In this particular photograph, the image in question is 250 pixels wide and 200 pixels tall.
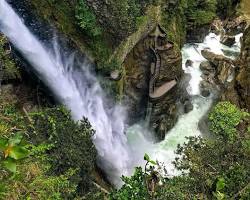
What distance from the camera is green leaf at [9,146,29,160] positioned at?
3.00m

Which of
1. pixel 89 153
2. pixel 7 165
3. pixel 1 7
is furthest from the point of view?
pixel 1 7

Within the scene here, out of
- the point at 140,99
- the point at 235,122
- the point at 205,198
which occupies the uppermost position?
the point at 140,99

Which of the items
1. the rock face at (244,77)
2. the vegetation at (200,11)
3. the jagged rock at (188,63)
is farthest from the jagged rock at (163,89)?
the vegetation at (200,11)

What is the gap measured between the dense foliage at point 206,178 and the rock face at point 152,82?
5.65 m

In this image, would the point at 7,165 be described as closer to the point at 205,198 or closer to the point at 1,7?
the point at 205,198

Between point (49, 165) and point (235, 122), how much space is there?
28.1 feet

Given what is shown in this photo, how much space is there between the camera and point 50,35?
14906 millimetres

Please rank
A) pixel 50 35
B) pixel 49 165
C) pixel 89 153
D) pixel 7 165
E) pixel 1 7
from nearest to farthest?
pixel 7 165
pixel 49 165
pixel 89 153
pixel 1 7
pixel 50 35

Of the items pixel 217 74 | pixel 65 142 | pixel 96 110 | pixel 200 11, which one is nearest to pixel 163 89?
pixel 96 110

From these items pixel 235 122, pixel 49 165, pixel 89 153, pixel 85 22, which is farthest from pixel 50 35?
pixel 235 122

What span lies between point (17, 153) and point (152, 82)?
50.3ft

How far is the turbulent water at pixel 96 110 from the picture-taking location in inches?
539

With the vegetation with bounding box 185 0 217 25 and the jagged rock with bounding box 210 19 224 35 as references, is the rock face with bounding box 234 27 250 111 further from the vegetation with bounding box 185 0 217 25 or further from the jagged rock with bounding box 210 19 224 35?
the jagged rock with bounding box 210 19 224 35

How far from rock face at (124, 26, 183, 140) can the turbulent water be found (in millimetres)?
621
